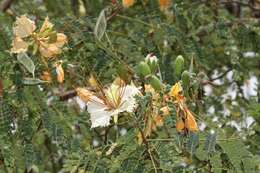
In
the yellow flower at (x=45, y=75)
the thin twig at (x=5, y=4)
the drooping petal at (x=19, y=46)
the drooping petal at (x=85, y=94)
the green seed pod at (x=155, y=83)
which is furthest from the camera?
the thin twig at (x=5, y=4)

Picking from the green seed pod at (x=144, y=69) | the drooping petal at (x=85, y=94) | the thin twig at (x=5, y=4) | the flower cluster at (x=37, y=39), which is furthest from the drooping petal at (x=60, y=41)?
the thin twig at (x=5, y=4)

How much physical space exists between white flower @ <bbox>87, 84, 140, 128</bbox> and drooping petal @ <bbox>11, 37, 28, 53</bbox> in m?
0.25

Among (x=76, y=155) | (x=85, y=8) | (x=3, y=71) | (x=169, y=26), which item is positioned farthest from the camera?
(x=85, y=8)

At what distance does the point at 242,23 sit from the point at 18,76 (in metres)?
1.18

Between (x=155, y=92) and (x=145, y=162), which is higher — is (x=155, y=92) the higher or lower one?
the higher one

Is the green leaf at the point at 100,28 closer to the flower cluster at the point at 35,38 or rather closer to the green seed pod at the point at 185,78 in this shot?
the flower cluster at the point at 35,38

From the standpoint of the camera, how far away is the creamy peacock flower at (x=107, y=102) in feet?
5.12

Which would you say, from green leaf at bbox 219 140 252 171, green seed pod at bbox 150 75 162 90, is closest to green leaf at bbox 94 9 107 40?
green seed pod at bbox 150 75 162 90

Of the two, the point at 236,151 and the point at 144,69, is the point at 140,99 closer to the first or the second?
the point at 144,69

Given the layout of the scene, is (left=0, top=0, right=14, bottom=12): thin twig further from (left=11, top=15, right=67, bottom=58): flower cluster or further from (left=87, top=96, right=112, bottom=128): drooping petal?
(left=87, top=96, right=112, bottom=128): drooping petal

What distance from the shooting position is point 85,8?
347 centimetres

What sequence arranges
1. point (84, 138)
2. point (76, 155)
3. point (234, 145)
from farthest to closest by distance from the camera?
point (84, 138), point (76, 155), point (234, 145)

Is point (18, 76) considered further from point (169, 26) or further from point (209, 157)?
point (169, 26)

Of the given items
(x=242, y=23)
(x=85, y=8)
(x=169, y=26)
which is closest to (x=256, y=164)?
(x=169, y=26)
